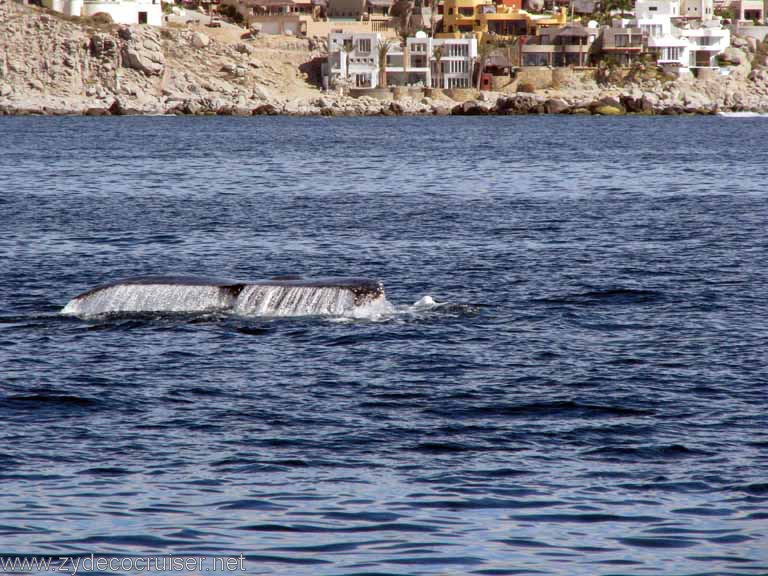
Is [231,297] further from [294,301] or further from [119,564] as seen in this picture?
[119,564]

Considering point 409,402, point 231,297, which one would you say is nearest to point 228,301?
point 231,297

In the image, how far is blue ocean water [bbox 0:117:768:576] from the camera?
18.1 m

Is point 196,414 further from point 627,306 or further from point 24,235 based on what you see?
point 24,235

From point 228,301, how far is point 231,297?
0.13m

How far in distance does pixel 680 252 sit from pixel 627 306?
1307cm

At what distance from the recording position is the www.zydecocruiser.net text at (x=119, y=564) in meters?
16.8

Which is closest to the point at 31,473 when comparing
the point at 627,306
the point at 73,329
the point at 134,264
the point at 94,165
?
the point at 73,329

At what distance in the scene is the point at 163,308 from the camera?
1348 inches

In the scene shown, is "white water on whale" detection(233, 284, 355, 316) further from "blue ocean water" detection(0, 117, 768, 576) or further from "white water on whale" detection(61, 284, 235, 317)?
"blue ocean water" detection(0, 117, 768, 576)

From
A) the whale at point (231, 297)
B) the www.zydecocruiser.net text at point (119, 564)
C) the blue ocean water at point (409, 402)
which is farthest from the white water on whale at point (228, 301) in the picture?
the www.zydecocruiser.net text at point (119, 564)

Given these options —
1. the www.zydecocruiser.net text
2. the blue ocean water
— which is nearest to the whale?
the blue ocean water

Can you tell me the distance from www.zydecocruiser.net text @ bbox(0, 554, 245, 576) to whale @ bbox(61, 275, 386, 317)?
16869 millimetres

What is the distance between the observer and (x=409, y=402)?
25391mm

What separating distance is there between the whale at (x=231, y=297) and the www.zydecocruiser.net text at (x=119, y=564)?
55.3ft
